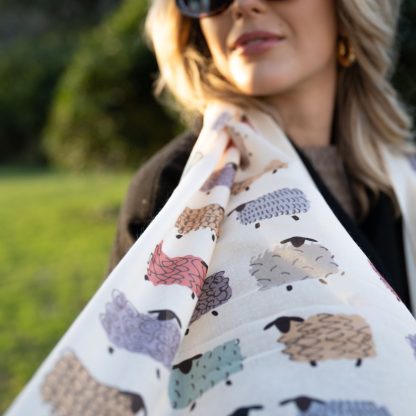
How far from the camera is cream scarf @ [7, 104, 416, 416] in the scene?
1060 millimetres

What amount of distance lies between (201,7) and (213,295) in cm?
87

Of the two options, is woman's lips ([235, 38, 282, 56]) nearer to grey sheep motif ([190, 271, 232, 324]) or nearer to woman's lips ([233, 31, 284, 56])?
woman's lips ([233, 31, 284, 56])

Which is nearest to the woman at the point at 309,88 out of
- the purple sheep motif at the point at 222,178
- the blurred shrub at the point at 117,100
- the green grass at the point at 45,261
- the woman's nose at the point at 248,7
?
the woman's nose at the point at 248,7

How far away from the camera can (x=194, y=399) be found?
3.78 feet

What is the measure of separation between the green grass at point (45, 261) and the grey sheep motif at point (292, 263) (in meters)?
1.77

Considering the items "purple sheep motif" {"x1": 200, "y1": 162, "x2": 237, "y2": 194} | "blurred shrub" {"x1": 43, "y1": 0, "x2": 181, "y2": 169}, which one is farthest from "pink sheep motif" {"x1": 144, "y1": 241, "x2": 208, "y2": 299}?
"blurred shrub" {"x1": 43, "y1": 0, "x2": 181, "y2": 169}

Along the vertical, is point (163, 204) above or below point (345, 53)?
below

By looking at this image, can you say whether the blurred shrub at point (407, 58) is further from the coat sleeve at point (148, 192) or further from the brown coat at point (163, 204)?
the coat sleeve at point (148, 192)

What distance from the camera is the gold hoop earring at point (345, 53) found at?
2.02 metres

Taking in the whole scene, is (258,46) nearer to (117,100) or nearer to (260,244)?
(260,244)

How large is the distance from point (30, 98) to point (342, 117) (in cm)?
1546

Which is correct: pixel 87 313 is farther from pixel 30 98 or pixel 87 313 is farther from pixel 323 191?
pixel 30 98

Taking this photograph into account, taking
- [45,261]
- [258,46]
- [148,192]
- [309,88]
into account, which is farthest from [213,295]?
[45,261]

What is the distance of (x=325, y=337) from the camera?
1.15m
